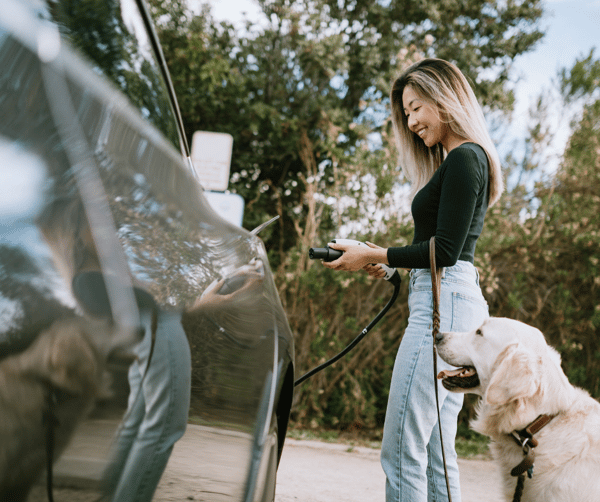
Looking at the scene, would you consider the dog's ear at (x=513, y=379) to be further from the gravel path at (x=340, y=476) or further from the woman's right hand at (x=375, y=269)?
the gravel path at (x=340, y=476)

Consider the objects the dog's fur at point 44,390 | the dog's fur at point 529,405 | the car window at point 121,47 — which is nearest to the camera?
the dog's fur at point 44,390

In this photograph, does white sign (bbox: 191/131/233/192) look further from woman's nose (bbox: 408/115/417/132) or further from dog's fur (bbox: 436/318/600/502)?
dog's fur (bbox: 436/318/600/502)

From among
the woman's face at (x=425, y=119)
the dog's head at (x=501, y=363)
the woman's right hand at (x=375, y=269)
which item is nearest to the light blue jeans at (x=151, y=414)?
the dog's head at (x=501, y=363)

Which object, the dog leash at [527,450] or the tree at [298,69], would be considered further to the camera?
the tree at [298,69]

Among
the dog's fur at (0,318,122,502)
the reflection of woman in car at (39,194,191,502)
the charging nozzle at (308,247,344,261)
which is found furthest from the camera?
the charging nozzle at (308,247,344,261)

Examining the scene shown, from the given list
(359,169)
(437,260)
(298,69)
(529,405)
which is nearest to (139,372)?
(437,260)

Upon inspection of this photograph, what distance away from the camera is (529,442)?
6.11 ft

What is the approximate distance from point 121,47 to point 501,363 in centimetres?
169

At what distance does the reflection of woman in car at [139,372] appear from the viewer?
2.80 ft

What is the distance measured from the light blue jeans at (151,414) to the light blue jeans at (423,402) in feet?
3.45

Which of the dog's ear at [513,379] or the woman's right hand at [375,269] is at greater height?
the woman's right hand at [375,269]

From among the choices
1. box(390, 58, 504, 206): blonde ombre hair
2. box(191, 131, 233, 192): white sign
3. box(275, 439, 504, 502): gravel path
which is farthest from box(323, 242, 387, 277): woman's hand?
box(191, 131, 233, 192): white sign

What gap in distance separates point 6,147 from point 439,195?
5.07ft

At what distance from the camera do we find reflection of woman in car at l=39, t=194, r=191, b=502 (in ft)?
2.80
